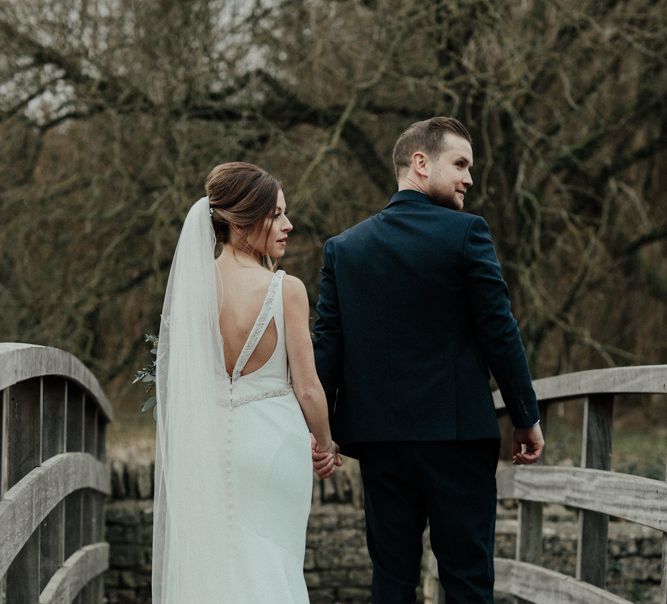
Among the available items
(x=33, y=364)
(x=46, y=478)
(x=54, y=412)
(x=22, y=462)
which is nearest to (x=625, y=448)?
(x=54, y=412)

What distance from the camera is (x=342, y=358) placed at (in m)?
3.94

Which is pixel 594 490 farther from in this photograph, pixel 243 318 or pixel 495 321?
pixel 243 318

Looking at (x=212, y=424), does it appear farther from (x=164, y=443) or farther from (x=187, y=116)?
(x=187, y=116)

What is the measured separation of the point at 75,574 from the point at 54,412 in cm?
79

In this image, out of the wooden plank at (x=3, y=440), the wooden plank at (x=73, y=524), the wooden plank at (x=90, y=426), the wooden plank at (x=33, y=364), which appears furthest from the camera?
the wooden plank at (x=90, y=426)

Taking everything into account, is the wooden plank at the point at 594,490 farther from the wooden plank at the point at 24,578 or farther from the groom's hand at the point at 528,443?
the wooden plank at the point at 24,578

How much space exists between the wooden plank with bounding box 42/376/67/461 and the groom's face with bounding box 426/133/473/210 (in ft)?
4.87

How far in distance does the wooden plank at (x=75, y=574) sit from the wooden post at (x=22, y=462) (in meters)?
0.43

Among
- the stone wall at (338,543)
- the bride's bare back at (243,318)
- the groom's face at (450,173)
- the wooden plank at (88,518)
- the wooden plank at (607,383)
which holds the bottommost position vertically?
the stone wall at (338,543)

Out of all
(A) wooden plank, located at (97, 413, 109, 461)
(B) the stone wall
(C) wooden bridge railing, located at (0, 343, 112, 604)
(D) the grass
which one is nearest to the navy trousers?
(C) wooden bridge railing, located at (0, 343, 112, 604)

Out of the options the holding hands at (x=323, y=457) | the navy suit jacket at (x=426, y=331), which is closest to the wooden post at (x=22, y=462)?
the holding hands at (x=323, y=457)

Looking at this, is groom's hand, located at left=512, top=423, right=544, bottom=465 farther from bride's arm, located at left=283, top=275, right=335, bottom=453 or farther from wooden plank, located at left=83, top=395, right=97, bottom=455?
wooden plank, located at left=83, top=395, right=97, bottom=455

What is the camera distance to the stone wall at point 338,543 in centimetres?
712

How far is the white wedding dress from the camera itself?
357cm
